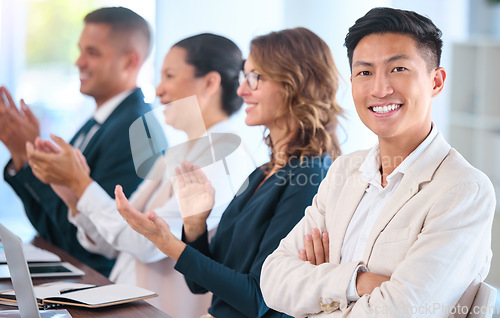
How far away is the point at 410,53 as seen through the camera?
1.29 meters

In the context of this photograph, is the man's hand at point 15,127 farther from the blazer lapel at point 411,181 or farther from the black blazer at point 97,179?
the blazer lapel at point 411,181

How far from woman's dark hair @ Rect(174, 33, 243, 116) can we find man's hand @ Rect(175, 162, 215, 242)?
1.45 ft

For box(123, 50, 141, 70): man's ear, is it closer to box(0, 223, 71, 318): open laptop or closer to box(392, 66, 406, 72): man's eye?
box(0, 223, 71, 318): open laptop

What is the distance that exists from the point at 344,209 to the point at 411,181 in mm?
200

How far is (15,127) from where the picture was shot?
2.74 metres

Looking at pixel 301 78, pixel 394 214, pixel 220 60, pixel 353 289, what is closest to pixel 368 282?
pixel 353 289

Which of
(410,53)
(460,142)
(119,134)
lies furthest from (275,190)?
(460,142)

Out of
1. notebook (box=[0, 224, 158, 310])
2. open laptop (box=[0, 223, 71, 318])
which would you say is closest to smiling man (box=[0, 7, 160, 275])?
notebook (box=[0, 224, 158, 310])

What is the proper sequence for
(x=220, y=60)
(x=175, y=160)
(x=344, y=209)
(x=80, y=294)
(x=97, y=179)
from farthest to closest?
(x=97, y=179)
(x=220, y=60)
(x=175, y=160)
(x=80, y=294)
(x=344, y=209)

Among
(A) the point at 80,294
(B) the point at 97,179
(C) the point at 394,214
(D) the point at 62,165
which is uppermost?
(C) the point at 394,214

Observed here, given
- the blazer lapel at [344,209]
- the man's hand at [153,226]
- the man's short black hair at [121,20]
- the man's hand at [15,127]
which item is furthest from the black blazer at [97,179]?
the blazer lapel at [344,209]

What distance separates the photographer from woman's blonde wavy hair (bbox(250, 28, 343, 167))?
6.04 feet

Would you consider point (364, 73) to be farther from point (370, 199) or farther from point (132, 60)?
point (132, 60)

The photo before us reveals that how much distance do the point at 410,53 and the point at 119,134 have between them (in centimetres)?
157
